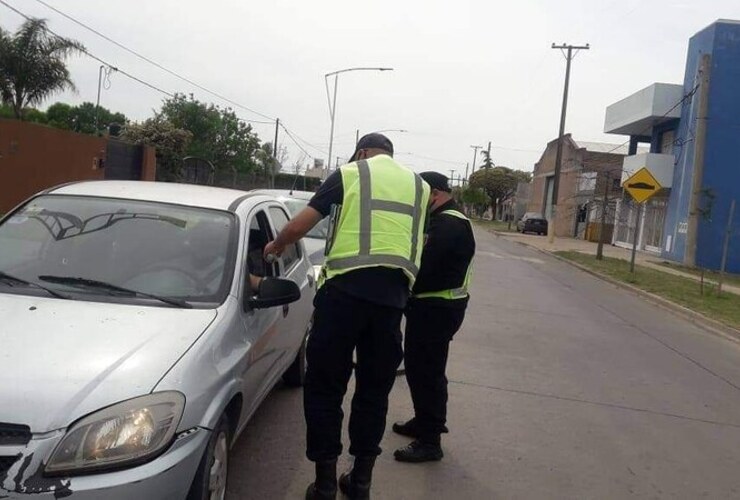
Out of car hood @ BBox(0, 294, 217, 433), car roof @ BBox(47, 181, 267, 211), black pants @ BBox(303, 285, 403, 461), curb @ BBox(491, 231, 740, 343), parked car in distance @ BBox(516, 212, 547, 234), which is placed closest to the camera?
car hood @ BBox(0, 294, 217, 433)

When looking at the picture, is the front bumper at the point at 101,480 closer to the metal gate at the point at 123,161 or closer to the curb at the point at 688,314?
the curb at the point at 688,314

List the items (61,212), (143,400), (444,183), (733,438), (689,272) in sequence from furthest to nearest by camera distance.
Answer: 1. (689,272)
2. (733,438)
3. (444,183)
4. (61,212)
5. (143,400)

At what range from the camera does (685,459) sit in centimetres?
533

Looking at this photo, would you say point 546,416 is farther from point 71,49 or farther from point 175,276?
point 71,49

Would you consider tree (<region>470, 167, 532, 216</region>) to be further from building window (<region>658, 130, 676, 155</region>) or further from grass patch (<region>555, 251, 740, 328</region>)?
grass patch (<region>555, 251, 740, 328</region>)

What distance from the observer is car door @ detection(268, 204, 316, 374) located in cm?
497

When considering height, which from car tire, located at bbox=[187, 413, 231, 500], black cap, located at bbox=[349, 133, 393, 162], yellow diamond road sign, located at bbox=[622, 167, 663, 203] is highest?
yellow diamond road sign, located at bbox=[622, 167, 663, 203]

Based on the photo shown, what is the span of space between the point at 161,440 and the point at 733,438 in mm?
4899

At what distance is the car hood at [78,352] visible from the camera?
8.83ft

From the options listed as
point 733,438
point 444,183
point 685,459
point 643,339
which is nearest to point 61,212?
point 444,183

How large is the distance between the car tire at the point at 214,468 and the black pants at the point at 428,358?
1.56 m

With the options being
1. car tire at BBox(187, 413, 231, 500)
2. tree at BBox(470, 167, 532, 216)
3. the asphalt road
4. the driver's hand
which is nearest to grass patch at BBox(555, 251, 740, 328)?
the asphalt road

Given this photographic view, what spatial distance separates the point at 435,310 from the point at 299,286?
125 cm

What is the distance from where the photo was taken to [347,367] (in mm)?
3801
